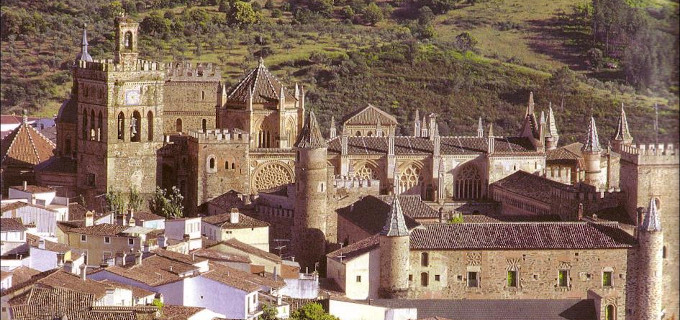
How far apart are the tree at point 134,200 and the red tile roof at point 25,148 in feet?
14.8

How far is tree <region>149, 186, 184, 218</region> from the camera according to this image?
5953 cm

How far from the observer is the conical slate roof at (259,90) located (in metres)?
64.2

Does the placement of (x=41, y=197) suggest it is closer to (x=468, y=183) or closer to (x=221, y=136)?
(x=221, y=136)

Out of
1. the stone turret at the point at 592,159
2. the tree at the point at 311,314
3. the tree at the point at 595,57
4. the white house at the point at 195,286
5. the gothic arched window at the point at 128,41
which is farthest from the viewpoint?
the tree at the point at 595,57

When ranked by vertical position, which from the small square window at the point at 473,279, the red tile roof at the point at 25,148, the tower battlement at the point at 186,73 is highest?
the tower battlement at the point at 186,73

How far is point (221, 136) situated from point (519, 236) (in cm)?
1248

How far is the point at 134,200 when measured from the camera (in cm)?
6062

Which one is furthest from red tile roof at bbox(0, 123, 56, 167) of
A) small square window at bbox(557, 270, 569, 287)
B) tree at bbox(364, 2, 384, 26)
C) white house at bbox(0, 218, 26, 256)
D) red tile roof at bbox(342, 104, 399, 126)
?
tree at bbox(364, 2, 384, 26)

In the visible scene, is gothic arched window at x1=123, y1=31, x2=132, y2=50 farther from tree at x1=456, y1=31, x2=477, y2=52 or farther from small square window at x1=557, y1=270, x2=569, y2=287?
tree at x1=456, y1=31, x2=477, y2=52

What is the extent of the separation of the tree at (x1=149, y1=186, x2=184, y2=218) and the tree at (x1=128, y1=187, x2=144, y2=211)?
0.33m

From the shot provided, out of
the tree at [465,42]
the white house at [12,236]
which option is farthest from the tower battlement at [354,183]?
the tree at [465,42]

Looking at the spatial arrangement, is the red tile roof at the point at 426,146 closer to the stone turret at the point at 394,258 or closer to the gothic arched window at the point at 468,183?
the gothic arched window at the point at 468,183

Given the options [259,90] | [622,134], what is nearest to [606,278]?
[622,134]

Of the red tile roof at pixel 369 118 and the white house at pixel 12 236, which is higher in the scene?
the red tile roof at pixel 369 118
